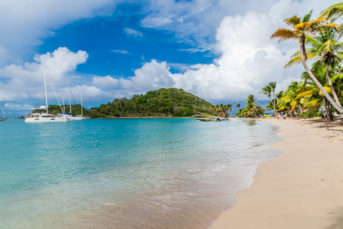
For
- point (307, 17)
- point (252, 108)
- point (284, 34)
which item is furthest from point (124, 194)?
point (252, 108)

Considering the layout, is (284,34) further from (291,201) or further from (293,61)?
(291,201)

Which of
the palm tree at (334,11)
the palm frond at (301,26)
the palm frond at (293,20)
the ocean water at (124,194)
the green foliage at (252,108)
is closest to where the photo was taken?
the ocean water at (124,194)

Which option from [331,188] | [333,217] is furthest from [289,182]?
Result: [333,217]

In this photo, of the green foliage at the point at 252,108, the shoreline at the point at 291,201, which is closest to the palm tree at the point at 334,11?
the shoreline at the point at 291,201

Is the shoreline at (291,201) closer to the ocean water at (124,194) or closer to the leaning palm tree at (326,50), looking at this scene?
the ocean water at (124,194)

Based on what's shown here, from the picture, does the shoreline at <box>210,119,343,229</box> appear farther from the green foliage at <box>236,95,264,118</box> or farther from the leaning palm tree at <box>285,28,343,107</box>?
the green foliage at <box>236,95,264,118</box>

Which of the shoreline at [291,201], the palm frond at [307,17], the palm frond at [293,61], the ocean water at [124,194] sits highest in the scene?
the palm frond at [307,17]

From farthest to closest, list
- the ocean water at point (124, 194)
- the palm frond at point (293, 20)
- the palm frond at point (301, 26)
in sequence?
the palm frond at point (293, 20) < the palm frond at point (301, 26) < the ocean water at point (124, 194)

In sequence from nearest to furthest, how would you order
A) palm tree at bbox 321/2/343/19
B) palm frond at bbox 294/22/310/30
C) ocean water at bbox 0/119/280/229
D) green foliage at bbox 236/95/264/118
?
1. ocean water at bbox 0/119/280/229
2. palm tree at bbox 321/2/343/19
3. palm frond at bbox 294/22/310/30
4. green foliage at bbox 236/95/264/118

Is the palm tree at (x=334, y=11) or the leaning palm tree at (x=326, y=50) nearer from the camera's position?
the palm tree at (x=334, y=11)

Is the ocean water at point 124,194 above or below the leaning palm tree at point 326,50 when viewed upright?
below

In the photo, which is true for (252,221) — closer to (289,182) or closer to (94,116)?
(289,182)

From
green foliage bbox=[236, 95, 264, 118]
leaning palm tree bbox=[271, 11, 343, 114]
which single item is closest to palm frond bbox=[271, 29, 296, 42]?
leaning palm tree bbox=[271, 11, 343, 114]

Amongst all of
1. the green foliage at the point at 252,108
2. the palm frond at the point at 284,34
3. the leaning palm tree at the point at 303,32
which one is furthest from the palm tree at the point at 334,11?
the green foliage at the point at 252,108
